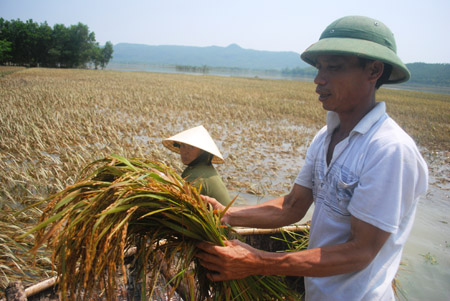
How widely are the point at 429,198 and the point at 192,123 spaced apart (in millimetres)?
6256

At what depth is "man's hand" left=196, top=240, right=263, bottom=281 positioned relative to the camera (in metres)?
1.17

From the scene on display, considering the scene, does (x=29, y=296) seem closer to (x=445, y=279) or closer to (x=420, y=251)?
(x=445, y=279)

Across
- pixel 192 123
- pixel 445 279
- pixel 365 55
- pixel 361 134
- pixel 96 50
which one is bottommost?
pixel 445 279

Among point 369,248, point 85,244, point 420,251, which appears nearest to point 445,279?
point 420,251

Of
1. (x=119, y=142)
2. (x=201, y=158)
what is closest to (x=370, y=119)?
(x=201, y=158)

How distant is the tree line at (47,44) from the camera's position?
5135cm

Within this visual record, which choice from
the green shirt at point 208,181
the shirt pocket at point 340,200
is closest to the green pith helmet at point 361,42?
the shirt pocket at point 340,200

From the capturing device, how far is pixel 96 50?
58344mm

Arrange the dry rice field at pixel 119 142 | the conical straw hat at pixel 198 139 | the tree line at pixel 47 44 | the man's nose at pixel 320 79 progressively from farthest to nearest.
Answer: the tree line at pixel 47 44
the dry rice field at pixel 119 142
the conical straw hat at pixel 198 139
the man's nose at pixel 320 79

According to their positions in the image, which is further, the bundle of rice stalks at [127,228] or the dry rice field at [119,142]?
the dry rice field at [119,142]

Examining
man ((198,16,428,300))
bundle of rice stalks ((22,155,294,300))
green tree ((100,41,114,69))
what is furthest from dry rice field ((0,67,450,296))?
green tree ((100,41,114,69))

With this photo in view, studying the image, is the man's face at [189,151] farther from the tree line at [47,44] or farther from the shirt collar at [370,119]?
the tree line at [47,44]

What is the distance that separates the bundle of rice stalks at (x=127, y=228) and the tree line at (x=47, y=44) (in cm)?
5833

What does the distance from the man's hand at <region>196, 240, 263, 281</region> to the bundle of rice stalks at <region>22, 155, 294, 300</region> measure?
0.31ft
